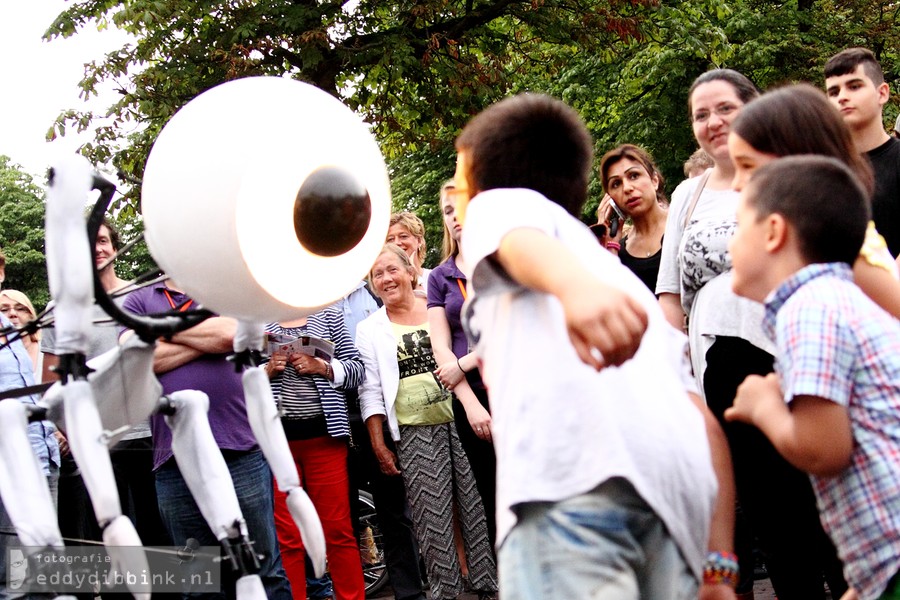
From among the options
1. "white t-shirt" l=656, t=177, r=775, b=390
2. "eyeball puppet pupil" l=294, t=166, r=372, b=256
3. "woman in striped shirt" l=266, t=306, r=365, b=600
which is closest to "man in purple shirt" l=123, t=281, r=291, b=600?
"woman in striped shirt" l=266, t=306, r=365, b=600

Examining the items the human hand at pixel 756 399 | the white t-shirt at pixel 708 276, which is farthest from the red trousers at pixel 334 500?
the human hand at pixel 756 399

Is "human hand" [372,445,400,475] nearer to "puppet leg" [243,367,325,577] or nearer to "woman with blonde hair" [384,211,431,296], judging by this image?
"woman with blonde hair" [384,211,431,296]

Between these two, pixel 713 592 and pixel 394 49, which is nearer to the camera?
pixel 713 592

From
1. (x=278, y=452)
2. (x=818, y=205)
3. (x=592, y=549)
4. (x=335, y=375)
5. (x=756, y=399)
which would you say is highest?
(x=335, y=375)

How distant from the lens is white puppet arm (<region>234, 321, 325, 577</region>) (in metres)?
2.88

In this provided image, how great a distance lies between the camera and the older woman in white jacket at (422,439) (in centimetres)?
559

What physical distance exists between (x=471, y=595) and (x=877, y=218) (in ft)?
11.7

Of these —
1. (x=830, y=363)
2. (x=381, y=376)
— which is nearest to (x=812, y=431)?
(x=830, y=363)

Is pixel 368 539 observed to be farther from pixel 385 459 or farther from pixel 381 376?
pixel 381 376

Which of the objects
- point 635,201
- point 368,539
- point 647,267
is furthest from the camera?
point 368,539

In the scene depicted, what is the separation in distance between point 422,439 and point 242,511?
1565 millimetres

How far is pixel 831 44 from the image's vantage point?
1712 centimetres

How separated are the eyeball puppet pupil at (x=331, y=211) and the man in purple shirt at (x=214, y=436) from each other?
63.0 inches

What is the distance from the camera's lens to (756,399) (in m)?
2.35
